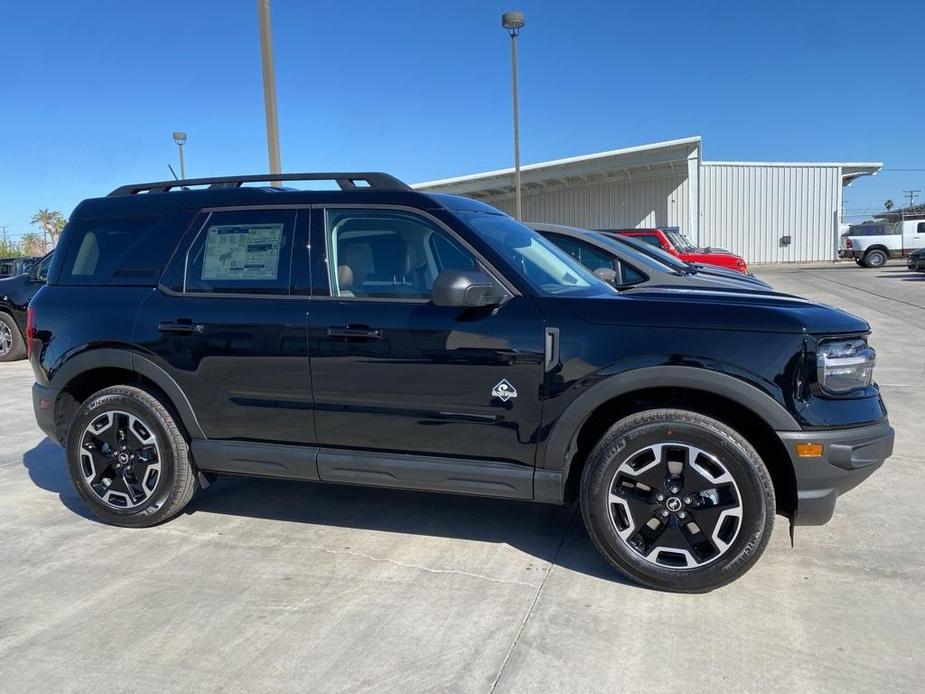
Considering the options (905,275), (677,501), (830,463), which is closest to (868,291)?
(905,275)

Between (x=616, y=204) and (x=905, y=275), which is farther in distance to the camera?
(x=616, y=204)

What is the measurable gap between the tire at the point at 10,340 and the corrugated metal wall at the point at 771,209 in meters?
29.0

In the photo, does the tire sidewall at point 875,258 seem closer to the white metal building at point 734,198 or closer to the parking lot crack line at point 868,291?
the white metal building at point 734,198

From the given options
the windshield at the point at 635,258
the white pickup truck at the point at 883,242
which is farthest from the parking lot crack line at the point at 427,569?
the white pickup truck at the point at 883,242

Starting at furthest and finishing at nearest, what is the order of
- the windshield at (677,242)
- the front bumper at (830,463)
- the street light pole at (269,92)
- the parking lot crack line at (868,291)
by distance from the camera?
the windshield at (677,242)
the parking lot crack line at (868,291)
the street light pole at (269,92)
the front bumper at (830,463)

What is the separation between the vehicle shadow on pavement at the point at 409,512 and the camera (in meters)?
4.05

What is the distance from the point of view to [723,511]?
11.0 feet

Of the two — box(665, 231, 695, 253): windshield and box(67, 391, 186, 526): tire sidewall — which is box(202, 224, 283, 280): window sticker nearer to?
box(67, 391, 186, 526): tire sidewall

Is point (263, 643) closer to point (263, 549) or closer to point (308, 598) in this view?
point (308, 598)

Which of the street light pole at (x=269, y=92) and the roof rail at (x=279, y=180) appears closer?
the roof rail at (x=279, y=180)

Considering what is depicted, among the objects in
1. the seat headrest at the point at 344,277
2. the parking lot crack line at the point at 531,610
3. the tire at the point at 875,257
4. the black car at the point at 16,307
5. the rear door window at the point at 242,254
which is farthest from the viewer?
the tire at the point at 875,257

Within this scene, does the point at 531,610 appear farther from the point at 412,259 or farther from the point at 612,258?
the point at 612,258

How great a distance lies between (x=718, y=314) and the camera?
3.37 m

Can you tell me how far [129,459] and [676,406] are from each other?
3.03 metres
